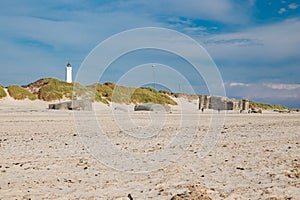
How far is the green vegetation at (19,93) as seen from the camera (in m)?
32.8

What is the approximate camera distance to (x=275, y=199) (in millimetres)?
5059

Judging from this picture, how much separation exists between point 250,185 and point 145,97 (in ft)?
122

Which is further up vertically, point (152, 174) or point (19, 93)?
point (19, 93)

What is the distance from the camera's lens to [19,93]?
109ft

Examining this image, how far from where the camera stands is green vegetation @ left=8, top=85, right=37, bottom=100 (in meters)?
32.8

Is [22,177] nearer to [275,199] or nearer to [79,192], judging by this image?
[79,192]

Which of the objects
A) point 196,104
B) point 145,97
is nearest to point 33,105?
point 145,97

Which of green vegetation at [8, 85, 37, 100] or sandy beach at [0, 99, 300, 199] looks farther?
green vegetation at [8, 85, 37, 100]

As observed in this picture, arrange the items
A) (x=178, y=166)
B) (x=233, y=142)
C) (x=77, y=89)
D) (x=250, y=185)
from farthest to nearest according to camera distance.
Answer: (x=77, y=89), (x=233, y=142), (x=178, y=166), (x=250, y=185)

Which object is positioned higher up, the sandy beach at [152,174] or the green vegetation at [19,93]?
the green vegetation at [19,93]

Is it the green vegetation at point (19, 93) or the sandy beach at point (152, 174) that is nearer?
the sandy beach at point (152, 174)

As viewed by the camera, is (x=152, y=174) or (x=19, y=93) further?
(x=19, y=93)

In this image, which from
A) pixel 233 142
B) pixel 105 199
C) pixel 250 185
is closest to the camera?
pixel 105 199

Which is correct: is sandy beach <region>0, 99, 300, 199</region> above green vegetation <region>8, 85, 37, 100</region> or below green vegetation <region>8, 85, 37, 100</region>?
below
